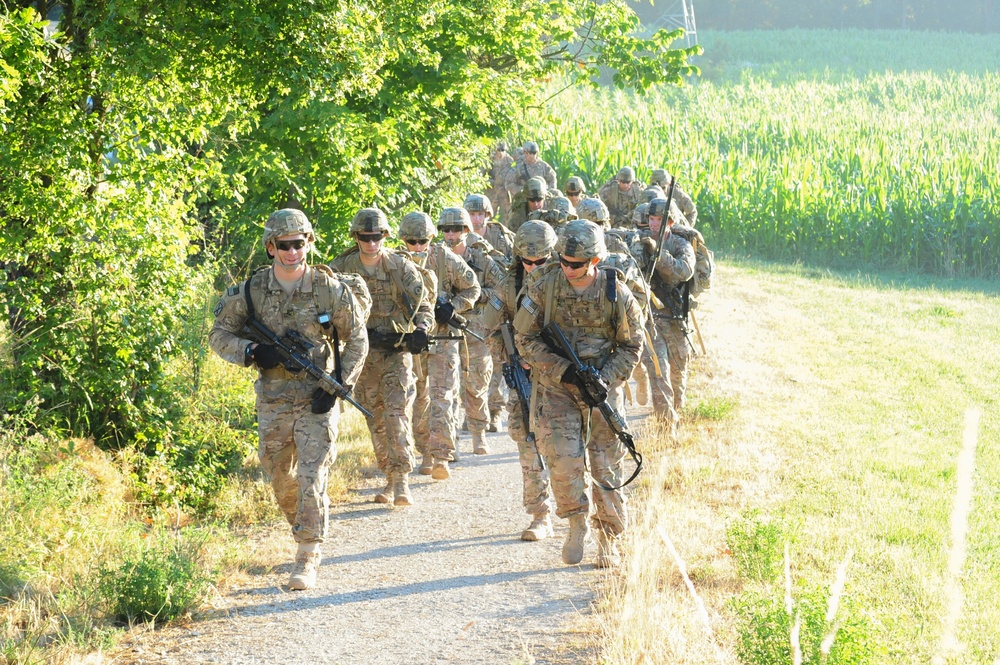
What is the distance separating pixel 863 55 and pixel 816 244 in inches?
1934

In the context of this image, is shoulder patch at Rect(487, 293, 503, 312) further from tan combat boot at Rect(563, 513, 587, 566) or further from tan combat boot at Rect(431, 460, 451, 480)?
tan combat boot at Rect(431, 460, 451, 480)

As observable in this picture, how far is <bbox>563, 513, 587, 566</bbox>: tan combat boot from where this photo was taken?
23.2 feet

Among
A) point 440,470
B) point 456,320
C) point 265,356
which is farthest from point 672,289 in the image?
point 265,356

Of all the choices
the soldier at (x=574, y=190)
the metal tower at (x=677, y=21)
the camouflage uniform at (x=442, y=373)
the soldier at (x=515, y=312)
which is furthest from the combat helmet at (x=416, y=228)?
the metal tower at (x=677, y=21)

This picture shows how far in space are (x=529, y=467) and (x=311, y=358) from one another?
1.60 metres

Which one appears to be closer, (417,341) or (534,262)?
(534,262)

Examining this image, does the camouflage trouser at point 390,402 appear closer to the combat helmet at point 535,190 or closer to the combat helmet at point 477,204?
the combat helmet at point 477,204

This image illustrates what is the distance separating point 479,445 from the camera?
1060 cm

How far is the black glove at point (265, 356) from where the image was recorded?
6.77 m

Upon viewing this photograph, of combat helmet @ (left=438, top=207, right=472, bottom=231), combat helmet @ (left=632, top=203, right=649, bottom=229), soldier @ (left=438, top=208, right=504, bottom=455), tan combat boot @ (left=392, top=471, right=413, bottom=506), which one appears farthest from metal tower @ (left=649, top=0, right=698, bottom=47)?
tan combat boot @ (left=392, top=471, right=413, bottom=506)

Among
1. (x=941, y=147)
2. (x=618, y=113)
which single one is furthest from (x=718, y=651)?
(x=618, y=113)

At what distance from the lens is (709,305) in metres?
20.0

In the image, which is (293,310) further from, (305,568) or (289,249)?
(305,568)

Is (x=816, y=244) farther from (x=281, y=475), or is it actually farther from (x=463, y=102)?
(x=281, y=475)
